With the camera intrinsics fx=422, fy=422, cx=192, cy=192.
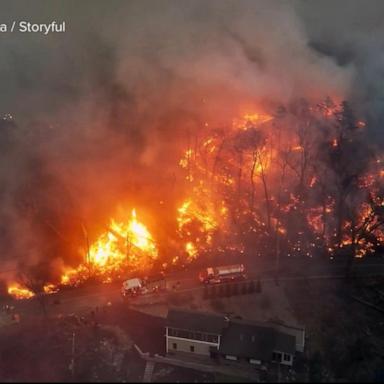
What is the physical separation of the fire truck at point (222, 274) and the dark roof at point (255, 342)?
27.2ft

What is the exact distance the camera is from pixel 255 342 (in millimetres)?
39531

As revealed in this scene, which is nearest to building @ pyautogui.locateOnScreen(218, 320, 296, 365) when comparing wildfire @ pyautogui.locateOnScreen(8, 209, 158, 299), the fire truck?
the fire truck

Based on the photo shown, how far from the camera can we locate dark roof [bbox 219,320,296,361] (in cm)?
3891

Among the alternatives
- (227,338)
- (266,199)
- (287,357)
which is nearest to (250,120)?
(266,199)

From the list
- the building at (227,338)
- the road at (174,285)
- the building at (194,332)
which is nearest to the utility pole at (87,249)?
the road at (174,285)

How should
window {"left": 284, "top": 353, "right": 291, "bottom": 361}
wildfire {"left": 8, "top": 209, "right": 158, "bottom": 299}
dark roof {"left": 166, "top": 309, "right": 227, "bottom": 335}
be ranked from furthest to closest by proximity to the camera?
wildfire {"left": 8, "top": 209, "right": 158, "bottom": 299}, dark roof {"left": 166, "top": 309, "right": 227, "bottom": 335}, window {"left": 284, "top": 353, "right": 291, "bottom": 361}

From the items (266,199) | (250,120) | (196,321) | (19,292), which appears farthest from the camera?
(250,120)

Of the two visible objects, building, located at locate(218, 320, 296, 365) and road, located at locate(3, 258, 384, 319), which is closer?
building, located at locate(218, 320, 296, 365)

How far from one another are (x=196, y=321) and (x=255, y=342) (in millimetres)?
5854

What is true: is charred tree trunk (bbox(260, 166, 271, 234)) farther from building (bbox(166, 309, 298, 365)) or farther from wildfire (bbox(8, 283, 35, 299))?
wildfire (bbox(8, 283, 35, 299))

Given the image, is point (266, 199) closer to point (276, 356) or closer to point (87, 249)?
point (276, 356)

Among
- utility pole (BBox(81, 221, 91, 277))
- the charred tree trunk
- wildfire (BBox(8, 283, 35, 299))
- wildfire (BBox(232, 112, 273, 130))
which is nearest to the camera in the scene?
wildfire (BBox(8, 283, 35, 299))

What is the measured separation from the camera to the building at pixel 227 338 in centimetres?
3903

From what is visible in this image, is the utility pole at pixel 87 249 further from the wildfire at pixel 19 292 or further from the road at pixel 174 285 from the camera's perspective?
the wildfire at pixel 19 292
